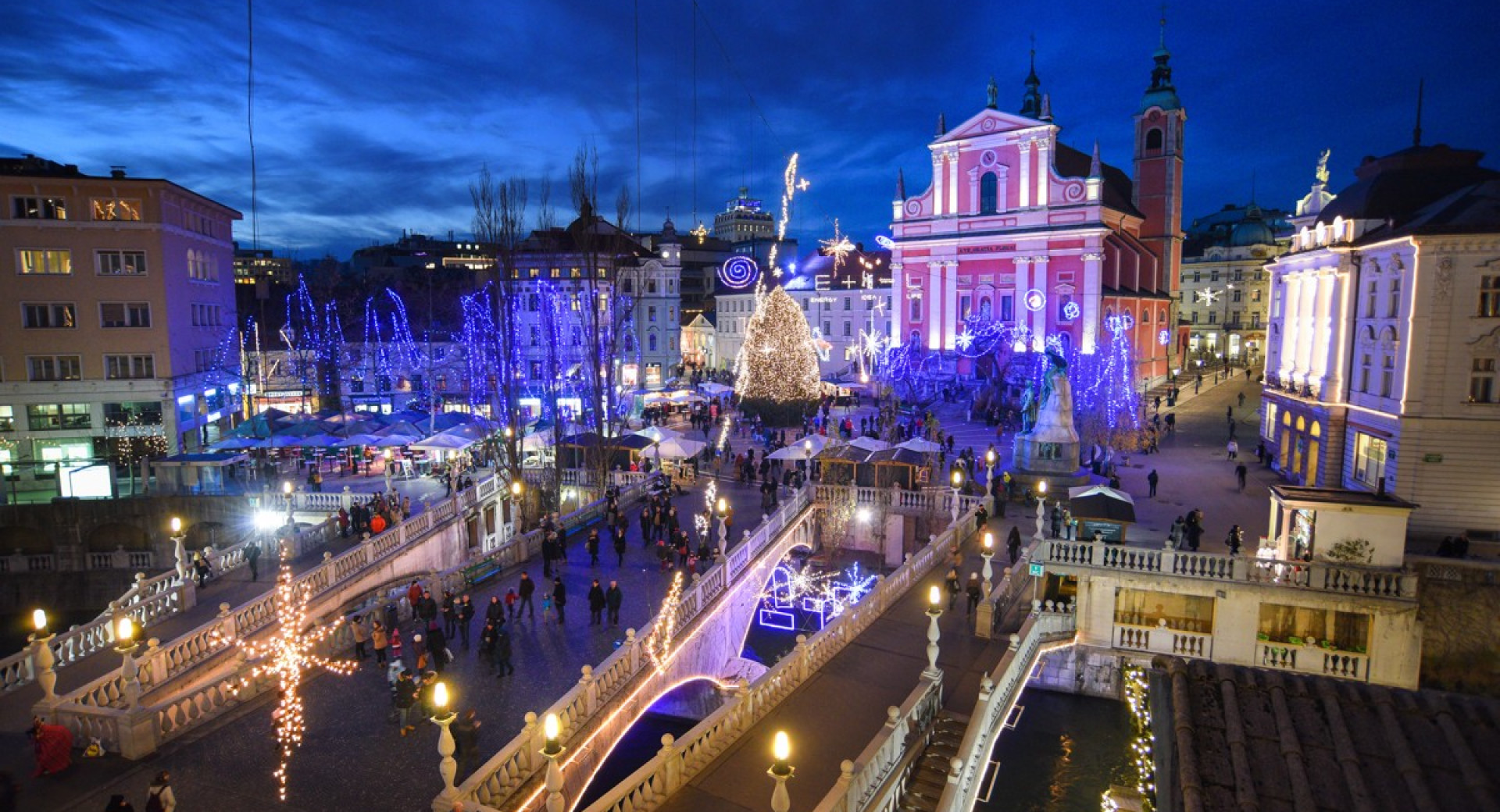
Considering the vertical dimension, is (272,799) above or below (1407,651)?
above

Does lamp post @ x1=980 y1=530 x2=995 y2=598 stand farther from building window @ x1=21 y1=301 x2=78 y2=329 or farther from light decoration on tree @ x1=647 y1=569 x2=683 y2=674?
building window @ x1=21 y1=301 x2=78 y2=329

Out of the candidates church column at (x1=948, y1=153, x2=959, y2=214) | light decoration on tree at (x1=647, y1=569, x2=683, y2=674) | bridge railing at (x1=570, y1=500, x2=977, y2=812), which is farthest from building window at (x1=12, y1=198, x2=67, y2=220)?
church column at (x1=948, y1=153, x2=959, y2=214)

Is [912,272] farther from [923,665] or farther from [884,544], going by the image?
[923,665]

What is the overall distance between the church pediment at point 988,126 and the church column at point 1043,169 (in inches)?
56.6

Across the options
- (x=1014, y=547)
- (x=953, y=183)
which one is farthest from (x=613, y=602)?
(x=953, y=183)

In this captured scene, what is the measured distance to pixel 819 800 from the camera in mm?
10500

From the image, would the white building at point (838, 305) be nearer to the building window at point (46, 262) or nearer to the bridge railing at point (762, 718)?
the building window at point (46, 262)

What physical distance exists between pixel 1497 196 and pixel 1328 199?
42.6 feet

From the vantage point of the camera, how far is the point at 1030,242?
179 ft

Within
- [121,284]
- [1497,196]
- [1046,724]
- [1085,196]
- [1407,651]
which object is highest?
[1085,196]

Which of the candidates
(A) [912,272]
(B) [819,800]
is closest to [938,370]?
(A) [912,272]

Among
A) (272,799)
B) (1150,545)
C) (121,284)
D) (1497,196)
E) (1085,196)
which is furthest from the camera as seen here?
(1085,196)

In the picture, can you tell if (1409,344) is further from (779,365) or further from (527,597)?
(527,597)

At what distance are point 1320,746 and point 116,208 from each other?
135 feet
